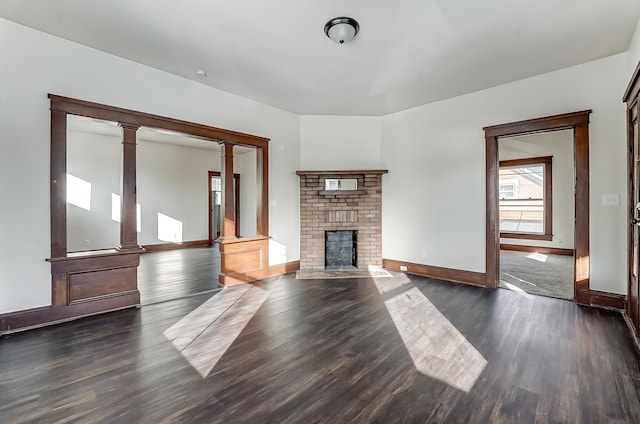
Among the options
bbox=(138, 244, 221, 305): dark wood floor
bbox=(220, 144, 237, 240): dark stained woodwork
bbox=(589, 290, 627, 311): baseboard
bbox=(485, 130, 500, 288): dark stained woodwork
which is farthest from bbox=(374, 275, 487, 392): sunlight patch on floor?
bbox=(138, 244, 221, 305): dark wood floor

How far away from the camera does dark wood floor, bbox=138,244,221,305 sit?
3.92 meters

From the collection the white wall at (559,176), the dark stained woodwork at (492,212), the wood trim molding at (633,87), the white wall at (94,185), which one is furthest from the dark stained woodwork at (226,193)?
the white wall at (559,176)

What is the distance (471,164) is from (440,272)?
5.44 ft

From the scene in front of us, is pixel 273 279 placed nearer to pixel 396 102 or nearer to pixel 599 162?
pixel 396 102

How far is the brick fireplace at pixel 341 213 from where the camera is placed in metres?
5.19

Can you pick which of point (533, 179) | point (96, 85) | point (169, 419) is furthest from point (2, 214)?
point (533, 179)

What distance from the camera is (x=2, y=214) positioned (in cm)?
268

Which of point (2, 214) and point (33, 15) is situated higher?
point (33, 15)

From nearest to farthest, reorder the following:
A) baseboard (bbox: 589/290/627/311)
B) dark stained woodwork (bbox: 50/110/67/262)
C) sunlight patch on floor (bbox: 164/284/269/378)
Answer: sunlight patch on floor (bbox: 164/284/269/378), dark stained woodwork (bbox: 50/110/67/262), baseboard (bbox: 589/290/627/311)

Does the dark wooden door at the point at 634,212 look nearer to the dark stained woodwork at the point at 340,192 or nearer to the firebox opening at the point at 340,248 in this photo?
the dark stained woodwork at the point at 340,192

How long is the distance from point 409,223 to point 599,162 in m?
2.43

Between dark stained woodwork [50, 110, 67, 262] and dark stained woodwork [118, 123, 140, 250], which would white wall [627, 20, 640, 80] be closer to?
dark stained woodwork [118, 123, 140, 250]

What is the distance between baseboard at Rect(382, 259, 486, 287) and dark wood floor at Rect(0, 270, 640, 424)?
3.27ft

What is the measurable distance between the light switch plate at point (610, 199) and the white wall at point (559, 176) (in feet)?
11.7
